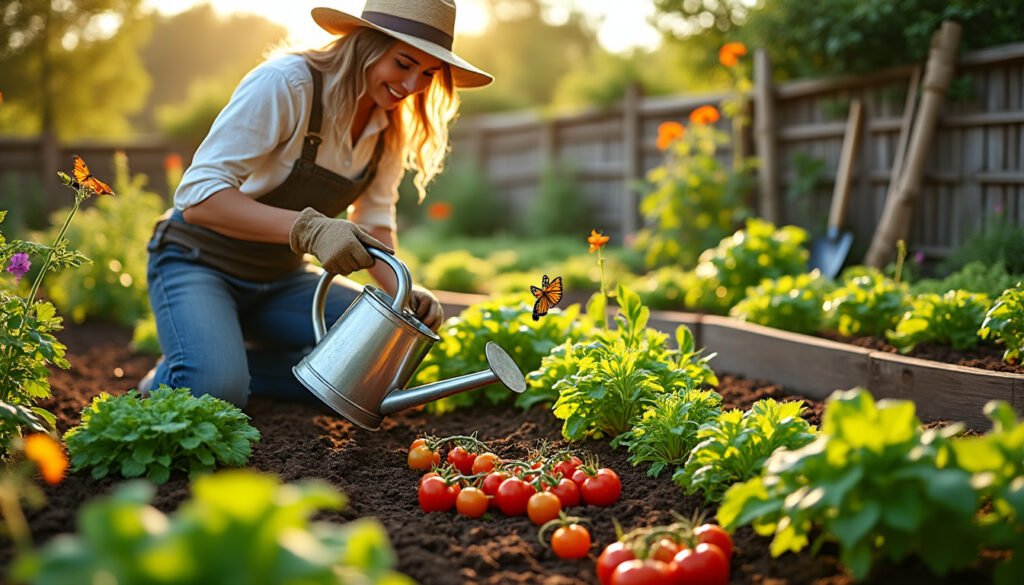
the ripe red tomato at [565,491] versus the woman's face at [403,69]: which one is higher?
the woman's face at [403,69]

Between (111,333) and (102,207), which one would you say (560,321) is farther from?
(102,207)

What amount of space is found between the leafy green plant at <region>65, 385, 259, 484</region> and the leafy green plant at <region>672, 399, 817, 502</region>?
45.1 inches

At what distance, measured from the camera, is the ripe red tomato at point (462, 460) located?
95.5 inches

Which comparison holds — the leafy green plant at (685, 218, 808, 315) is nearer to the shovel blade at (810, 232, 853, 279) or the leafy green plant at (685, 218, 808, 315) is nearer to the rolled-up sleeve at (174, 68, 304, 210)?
the shovel blade at (810, 232, 853, 279)

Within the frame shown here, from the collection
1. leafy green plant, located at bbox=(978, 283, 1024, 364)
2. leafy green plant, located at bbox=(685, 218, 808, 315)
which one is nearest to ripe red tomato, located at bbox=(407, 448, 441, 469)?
leafy green plant, located at bbox=(978, 283, 1024, 364)

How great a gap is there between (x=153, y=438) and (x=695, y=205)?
4394 mm

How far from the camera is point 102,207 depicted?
567 centimetres

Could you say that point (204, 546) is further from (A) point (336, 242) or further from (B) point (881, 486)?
(A) point (336, 242)

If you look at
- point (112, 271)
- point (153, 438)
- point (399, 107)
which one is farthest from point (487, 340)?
point (112, 271)

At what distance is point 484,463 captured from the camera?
234cm

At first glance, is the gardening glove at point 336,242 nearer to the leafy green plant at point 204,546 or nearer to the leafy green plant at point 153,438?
the leafy green plant at point 153,438

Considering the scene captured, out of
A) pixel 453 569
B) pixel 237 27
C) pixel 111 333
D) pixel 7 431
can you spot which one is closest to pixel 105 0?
pixel 111 333

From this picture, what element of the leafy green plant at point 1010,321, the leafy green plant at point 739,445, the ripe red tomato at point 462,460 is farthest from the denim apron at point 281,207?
the leafy green plant at point 1010,321

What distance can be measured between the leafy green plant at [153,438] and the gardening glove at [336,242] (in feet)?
1.77
